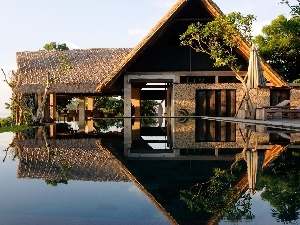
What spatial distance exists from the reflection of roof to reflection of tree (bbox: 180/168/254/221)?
807 mm

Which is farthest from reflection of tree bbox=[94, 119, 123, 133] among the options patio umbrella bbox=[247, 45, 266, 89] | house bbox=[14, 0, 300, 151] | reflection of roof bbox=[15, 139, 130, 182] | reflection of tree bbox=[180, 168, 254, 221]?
reflection of tree bbox=[180, 168, 254, 221]

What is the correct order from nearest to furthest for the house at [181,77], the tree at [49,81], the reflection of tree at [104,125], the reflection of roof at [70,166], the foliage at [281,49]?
the reflection of roof at [70,166] → the reflection of tree at [104,125] → the house at [181,77] → the tree at [49,81] → the foliage at [281,49]

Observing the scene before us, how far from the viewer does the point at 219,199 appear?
2924 mm

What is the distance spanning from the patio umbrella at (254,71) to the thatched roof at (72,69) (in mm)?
7192

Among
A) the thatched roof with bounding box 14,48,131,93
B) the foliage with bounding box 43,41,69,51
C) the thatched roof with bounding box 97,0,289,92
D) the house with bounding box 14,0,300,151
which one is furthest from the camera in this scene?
the foliage with bounding box 43,41,69,51

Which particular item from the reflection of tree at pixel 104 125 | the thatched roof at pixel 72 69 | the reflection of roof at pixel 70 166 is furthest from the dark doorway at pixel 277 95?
the reflection of roof at pixel 70 166

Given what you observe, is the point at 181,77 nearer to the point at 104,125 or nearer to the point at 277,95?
the point at 104,125

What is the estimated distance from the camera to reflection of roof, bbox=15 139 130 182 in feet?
13.4

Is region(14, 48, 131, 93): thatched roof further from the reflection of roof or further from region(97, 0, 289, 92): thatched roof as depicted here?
the reflection of roof

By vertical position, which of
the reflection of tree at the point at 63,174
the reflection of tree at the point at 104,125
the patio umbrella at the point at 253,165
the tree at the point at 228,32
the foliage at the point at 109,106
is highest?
the tree at the point at 228,32

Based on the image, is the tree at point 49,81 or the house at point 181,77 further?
the tree at point 49,81

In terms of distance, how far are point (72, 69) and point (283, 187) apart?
1733 centimetres

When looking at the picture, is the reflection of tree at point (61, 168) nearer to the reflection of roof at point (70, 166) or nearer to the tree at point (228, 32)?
the reflection of roof at point (70, 166)

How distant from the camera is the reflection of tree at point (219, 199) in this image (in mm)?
2486
